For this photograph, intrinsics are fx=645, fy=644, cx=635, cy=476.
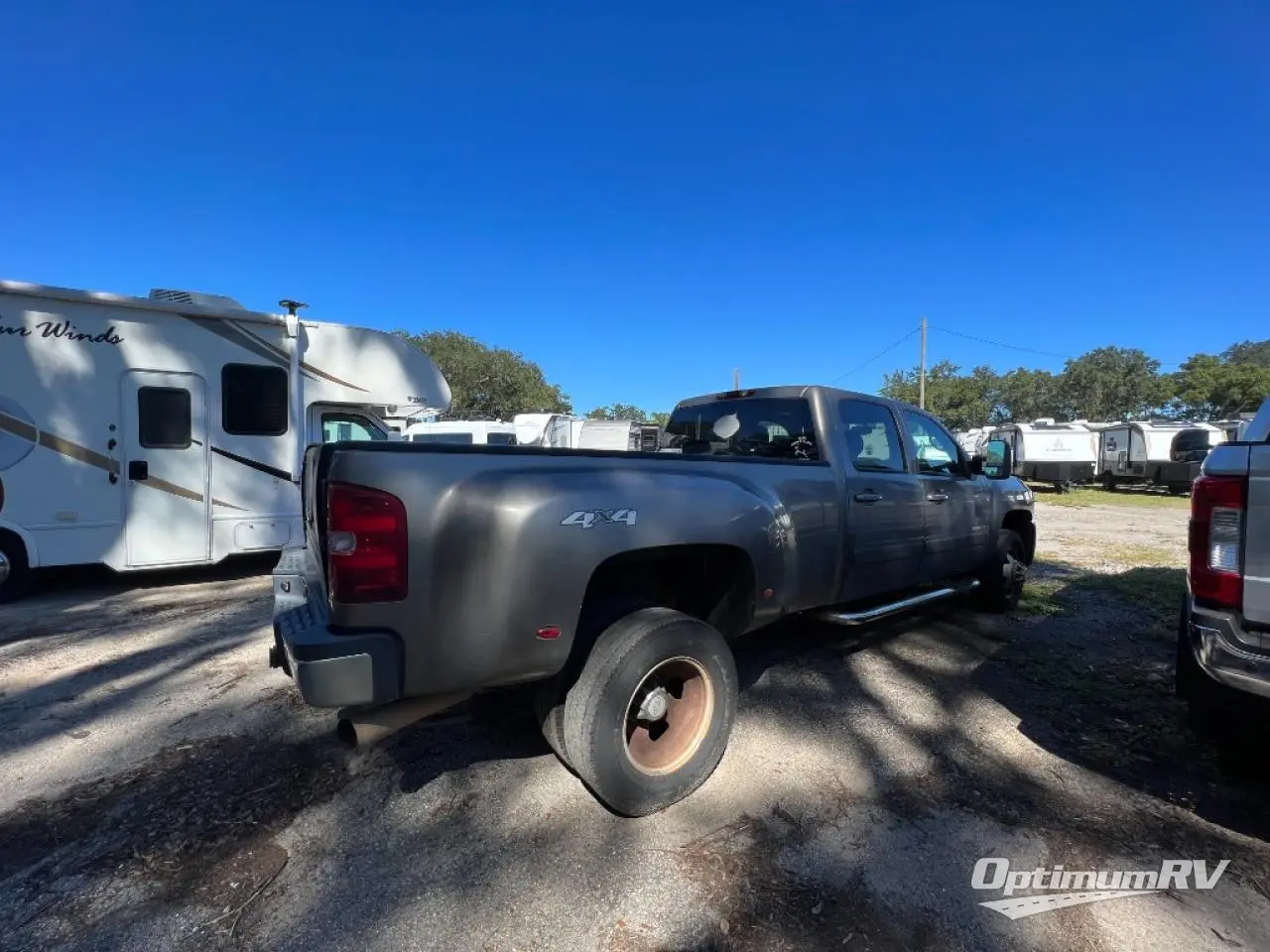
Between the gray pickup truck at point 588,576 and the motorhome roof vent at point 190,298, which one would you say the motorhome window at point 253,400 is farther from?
the gray pickup truck at point 588,576

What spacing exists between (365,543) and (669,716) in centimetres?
168

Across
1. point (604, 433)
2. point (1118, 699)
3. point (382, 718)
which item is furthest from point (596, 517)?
point (604, 433)

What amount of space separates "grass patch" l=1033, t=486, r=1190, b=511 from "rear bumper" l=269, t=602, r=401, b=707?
841 inches

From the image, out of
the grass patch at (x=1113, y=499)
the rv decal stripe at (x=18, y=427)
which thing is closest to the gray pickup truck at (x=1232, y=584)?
the rv decal stripe at (x=18, y=427)

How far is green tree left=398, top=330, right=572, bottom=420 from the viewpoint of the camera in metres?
41.6

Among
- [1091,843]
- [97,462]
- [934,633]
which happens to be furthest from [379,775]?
[97,462]

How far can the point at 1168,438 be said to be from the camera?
2225 cm

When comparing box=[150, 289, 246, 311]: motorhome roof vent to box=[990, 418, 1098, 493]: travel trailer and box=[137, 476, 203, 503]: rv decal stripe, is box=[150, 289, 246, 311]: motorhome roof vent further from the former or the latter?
box=[990, 418, 1098, 493]: travel trailer

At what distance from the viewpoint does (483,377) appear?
42406 millimetres

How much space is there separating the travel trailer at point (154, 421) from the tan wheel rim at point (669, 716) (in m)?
6.05

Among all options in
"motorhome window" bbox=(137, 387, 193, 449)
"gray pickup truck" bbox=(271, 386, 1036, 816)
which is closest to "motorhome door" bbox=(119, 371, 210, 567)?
"motorhome window" bbox=(137, 387, 193, 449)

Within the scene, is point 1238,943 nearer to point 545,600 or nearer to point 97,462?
point 545,600

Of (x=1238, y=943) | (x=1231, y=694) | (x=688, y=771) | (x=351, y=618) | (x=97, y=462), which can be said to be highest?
(x=97, y=462)

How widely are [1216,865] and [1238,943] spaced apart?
1.65ft
